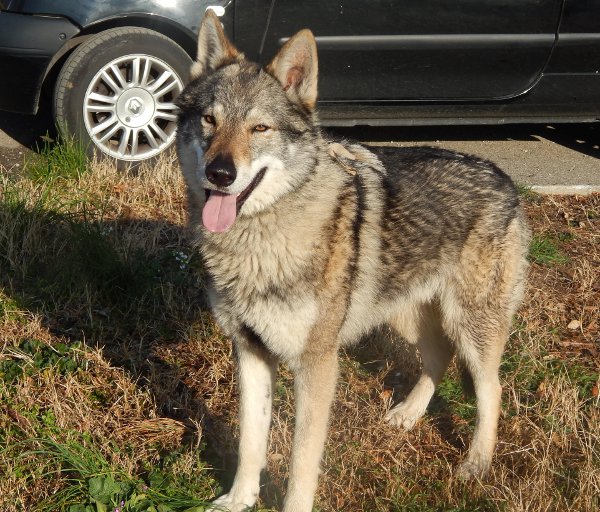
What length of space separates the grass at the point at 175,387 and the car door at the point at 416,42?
59.8 inches

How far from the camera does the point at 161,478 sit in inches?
135

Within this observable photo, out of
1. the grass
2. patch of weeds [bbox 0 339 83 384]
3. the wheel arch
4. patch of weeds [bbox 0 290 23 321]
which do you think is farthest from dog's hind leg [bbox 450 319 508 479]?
the wheel arch

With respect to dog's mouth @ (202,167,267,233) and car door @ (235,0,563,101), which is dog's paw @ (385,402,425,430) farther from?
car door @ (235,0,563,101)

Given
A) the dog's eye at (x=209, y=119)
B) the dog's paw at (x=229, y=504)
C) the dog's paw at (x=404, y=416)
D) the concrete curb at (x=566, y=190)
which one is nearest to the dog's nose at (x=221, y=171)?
the dog's eye at (x=209, y=119)

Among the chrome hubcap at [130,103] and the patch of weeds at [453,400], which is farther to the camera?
the chrome hubcap at [130,103]

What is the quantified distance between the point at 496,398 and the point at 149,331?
1.86m

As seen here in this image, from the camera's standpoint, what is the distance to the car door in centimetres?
600

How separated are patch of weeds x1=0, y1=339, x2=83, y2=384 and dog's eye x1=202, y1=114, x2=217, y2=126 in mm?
1523

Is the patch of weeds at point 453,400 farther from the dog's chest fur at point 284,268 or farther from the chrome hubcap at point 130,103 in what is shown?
the chrome hubcap at point 130,103

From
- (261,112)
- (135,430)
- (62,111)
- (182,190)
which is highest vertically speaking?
(261,112)

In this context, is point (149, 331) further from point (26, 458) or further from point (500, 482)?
point (500, 482)

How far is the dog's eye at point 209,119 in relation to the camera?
3.18m

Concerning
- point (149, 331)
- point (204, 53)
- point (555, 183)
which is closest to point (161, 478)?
point (149, 331)

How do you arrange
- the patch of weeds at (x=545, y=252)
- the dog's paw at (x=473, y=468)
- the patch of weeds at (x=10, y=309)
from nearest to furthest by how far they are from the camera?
the dog's paw at (x=473, y=468) → the patch of weeds at (x=10, y=309) → the patch of weeds at (x=545, y=252)
